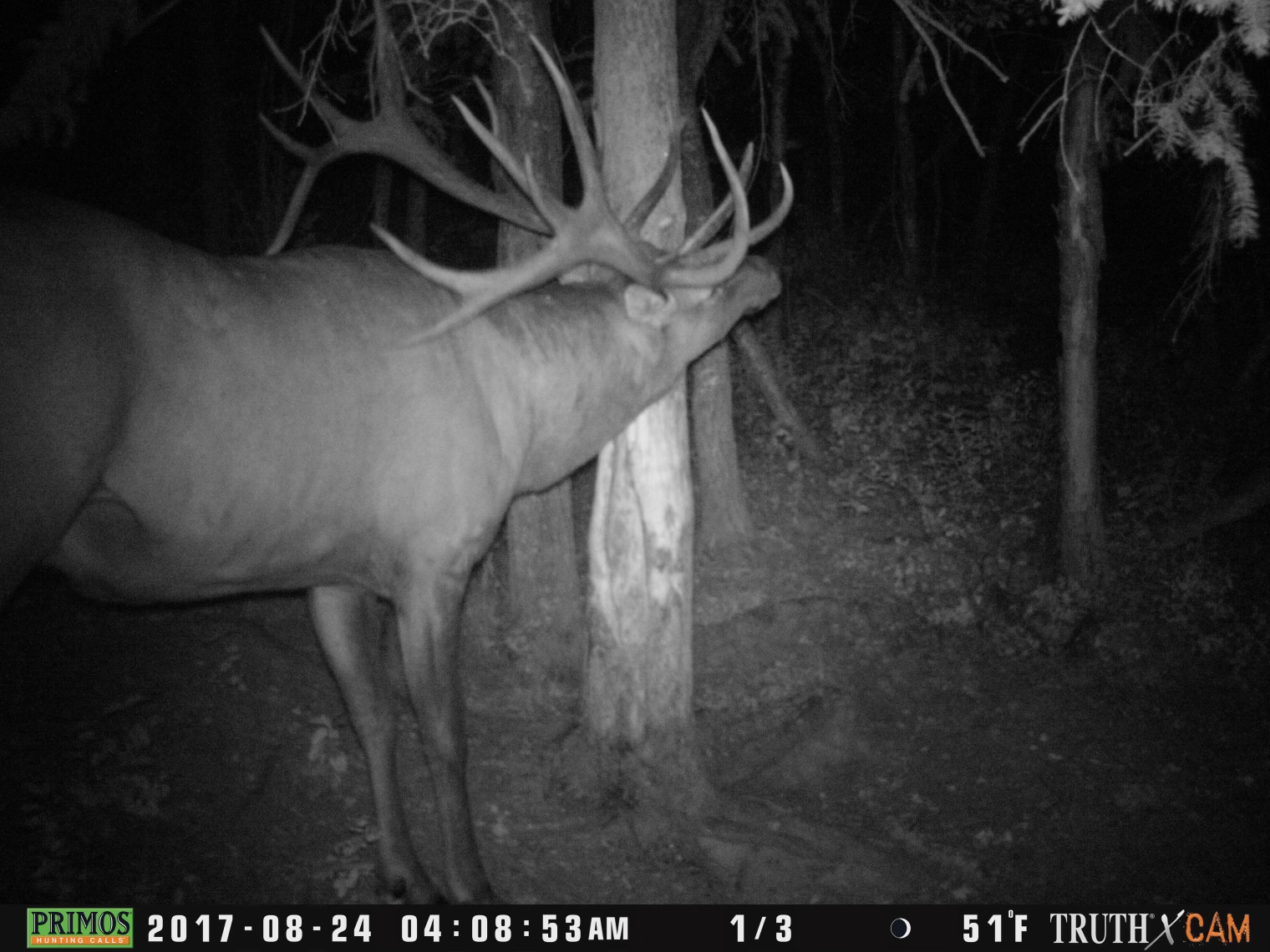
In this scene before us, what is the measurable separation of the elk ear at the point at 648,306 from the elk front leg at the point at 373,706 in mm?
1915

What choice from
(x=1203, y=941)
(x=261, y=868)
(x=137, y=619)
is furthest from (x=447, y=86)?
(x=1203, y=941)

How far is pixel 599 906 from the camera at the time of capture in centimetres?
442

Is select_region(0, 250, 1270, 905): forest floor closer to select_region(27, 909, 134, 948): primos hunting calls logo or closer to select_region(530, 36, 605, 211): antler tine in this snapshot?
select_region(27, 909, 134, 948): primos hunting calls logo

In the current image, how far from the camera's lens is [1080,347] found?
25.0 ft

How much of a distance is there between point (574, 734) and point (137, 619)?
3.09m

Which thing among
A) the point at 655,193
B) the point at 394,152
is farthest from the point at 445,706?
the point at 394,152

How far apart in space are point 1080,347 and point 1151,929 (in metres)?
4.53

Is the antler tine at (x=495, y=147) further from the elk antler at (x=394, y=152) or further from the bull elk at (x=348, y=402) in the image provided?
the elk antler at (x=394, y=152)

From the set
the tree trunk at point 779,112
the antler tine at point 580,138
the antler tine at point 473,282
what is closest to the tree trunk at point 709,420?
the tree trunk at point 779,112

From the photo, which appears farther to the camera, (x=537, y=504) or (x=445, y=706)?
(x=537, y=504)

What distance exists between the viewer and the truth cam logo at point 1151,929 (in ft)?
14.6

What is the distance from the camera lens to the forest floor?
4641mm

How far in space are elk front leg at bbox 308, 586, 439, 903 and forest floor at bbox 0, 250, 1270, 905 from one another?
0.16m

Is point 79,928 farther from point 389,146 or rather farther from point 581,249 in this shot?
point 389,146
